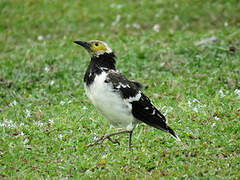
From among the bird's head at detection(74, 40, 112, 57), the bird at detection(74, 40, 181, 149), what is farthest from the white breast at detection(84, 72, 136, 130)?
the bird's head at detection(74, 40, 112, 57)

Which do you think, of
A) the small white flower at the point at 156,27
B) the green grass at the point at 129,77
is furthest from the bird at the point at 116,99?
the small white flower at the point at 156,27

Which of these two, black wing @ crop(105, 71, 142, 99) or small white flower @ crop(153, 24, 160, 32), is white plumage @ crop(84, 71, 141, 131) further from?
small white flower @ crop(153, 24, 160, 32)

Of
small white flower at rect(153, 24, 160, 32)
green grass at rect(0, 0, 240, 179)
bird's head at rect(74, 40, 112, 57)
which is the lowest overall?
green grass at rect(0, 0, 240, 179)

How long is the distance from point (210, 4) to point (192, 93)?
585cm

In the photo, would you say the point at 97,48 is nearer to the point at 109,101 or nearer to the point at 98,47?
the point at 98,47

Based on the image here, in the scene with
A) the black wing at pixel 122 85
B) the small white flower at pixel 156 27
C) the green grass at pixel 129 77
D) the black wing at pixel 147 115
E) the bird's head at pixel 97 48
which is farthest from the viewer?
the small white flower at pixel 156 27

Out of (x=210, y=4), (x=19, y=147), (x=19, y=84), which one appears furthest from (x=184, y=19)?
(x=19, y=147)

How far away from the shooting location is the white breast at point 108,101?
222 inches

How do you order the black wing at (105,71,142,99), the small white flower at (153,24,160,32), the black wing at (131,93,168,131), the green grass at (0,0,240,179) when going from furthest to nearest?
the small white flower at (153,24,160,32), the black wing at (131,93,168,131), the black wing at (105,71,142,99), the green grass at (0,0,240,179)

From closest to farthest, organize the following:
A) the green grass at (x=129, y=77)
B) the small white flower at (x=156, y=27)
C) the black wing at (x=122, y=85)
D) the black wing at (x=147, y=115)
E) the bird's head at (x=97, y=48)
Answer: the green grass at (x=129, y=77) → the black wing at (x=122, y=85) → the black wing at (x=147, y=115) → the bird's head at (x=97, y=48) → the small white flower at (x=156, y=27)

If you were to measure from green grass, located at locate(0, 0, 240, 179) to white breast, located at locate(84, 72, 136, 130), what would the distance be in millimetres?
536

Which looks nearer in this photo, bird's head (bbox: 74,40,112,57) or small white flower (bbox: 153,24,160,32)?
bird's head (bbox: 74,40,112,57)

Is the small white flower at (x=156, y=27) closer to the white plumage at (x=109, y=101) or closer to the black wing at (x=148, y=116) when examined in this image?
the black wing at (x=148, y=116)

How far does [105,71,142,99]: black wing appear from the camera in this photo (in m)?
5.75
